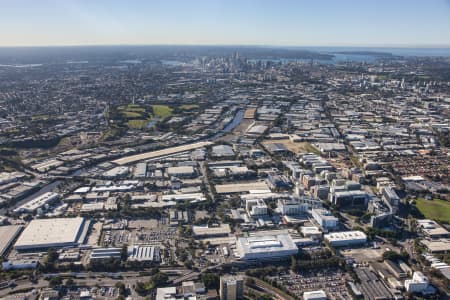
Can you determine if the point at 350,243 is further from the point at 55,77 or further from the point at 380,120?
the point at 55,77

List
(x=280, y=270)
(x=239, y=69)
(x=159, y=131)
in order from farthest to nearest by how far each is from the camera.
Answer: (x=239, y=69)
(x=159, y=131)
(x=280, y=270)

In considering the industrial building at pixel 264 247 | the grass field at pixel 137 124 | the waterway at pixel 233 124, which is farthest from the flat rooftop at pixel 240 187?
the grass field at pixel 137 124

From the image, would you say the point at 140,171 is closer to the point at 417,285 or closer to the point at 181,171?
the point at 181,171

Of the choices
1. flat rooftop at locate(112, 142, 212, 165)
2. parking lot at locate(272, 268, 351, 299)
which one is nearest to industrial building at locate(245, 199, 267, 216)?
parking lot at locate(272, 268, 351, 299)

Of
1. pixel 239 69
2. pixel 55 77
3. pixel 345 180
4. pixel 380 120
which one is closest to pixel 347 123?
pixel 380 120

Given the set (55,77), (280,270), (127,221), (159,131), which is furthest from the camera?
(55,77)

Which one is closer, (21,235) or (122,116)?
(21,235)
